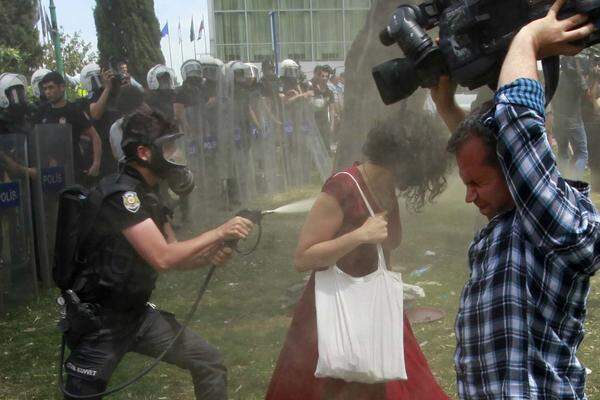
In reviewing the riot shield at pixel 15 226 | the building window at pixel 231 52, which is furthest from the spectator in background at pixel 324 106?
the riot shield at pixel 15 226

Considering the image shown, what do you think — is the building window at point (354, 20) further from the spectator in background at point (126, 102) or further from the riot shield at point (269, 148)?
the riot shield at point (269, 148)

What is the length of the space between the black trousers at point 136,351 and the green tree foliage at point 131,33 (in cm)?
826

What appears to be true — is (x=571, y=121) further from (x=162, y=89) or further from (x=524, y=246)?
(x=524, y=246)

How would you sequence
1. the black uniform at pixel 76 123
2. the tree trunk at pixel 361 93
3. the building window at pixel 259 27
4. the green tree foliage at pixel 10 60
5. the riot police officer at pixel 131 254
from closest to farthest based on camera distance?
the riot police officer at pixel 131 254 < the tree trunk at pixel 361 93 < the black uniform at pixel 76 123 < the building window at pixel 259 27 < the green tree foliage at pixel 10 60

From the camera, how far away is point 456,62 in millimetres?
1858

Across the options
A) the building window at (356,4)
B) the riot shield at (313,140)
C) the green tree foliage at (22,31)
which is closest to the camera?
the building window at (356,4)

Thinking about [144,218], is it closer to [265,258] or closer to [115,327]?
[115,327]

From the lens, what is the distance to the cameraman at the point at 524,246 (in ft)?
5.49

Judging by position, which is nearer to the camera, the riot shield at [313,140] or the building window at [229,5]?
the building window at [229,5]

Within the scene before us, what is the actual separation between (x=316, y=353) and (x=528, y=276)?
1.39 meters

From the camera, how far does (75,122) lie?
7652mm

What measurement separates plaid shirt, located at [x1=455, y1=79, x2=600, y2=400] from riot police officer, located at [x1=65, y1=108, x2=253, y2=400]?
4.18ft

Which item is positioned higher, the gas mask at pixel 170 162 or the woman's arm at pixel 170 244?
the gas mask at pixel 170 162

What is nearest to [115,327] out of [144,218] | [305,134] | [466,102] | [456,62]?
[144,218]
